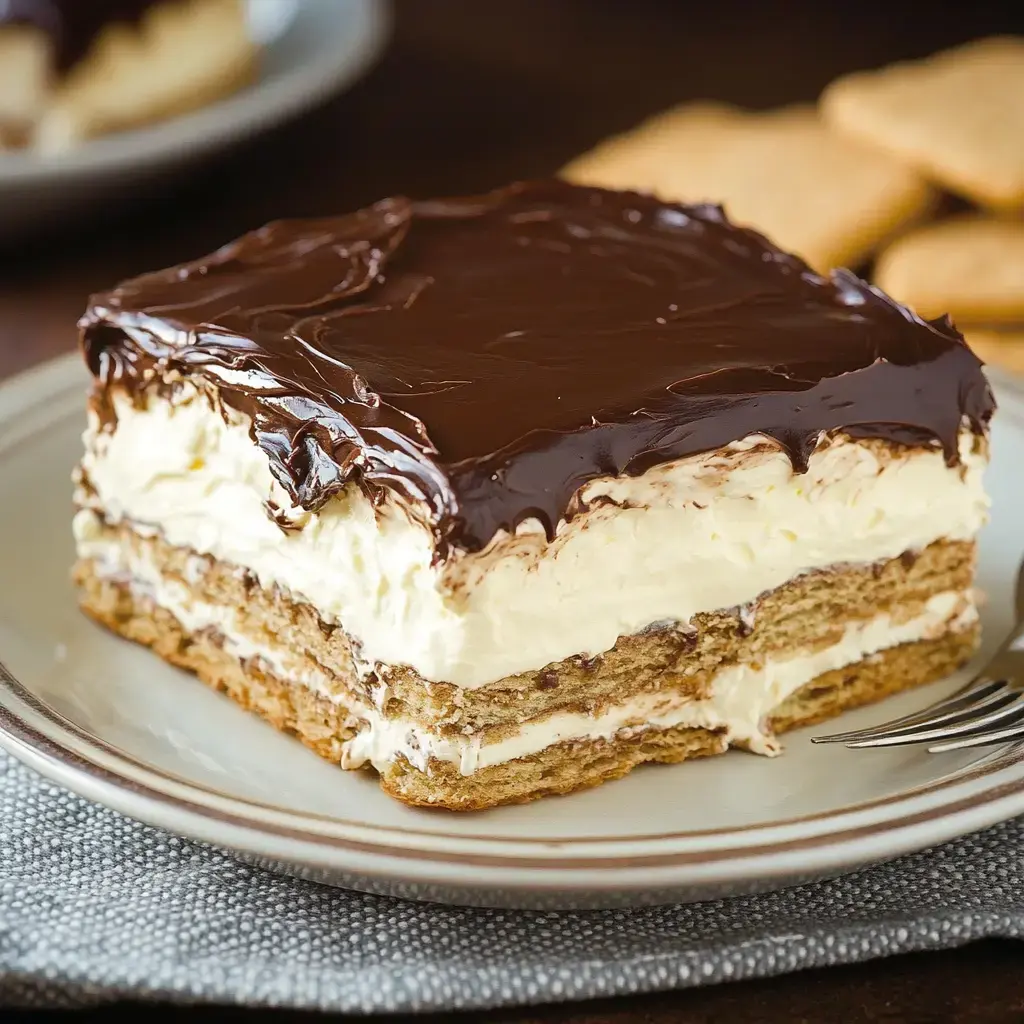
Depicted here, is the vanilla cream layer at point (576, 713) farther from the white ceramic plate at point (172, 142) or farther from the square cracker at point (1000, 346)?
the white ceramic plate at point (172, 142)

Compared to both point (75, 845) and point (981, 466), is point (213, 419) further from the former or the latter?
point (981, 466)

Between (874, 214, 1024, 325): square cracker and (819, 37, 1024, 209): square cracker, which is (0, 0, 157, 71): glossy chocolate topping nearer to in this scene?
(819, 37, 1024, 209): square cracker

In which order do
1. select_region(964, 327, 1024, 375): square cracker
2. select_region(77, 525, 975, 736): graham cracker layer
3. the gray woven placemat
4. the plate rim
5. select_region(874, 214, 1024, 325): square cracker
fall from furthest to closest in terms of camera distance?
1. the plate rim
2. select_region(874, 214, 1024, 325): square cracker
3. select_region(964, 327, 1024, 375): square cracker
4. select_region(77, 525, 975, 736): graham cracker layer
5. the gray woven placemat

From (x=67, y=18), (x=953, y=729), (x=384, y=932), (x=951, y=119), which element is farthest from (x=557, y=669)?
(x=67, y=18)

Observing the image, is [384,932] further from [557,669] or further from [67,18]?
[67,18]

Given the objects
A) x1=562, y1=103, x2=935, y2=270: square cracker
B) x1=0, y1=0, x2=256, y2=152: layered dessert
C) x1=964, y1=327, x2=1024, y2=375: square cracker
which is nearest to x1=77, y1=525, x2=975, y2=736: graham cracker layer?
x1=964, y1=327, x2=1024, y2=375: square cracker

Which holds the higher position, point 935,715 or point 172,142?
point 172,142

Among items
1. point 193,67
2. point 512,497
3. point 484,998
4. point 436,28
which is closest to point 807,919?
point 484,998
